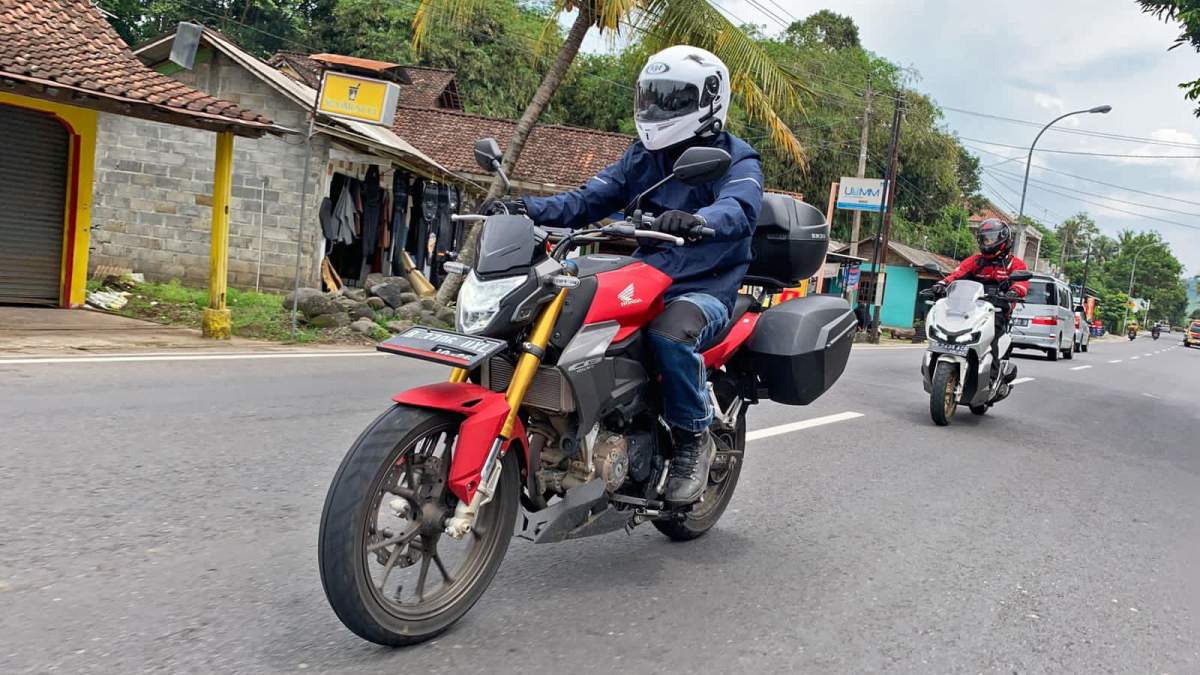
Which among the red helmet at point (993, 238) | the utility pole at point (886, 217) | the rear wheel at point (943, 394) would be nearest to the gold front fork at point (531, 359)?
the rear wheel at point (943, 394)

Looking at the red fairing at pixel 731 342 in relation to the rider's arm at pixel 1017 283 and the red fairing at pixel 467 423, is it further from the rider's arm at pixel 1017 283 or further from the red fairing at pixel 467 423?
the rider's arm at pixel 1017 283

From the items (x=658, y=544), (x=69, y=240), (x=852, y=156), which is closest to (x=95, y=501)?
(x=658, y=544)

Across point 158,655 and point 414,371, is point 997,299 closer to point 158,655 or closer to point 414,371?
point 414,371

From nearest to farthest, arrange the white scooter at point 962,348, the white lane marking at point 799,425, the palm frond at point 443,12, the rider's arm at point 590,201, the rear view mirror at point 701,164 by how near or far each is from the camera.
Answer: the rear view mirror at point 701,164 < the rider's arm at point 590,201 < the white lane marking at point 799,425 < the white scooter at point 962,348 < the palm frond at point 443,12

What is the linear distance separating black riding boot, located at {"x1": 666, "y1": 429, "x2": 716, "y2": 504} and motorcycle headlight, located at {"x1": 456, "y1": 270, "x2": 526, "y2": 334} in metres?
1.06

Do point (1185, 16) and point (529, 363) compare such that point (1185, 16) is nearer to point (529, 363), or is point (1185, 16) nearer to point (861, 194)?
point (529, 363)

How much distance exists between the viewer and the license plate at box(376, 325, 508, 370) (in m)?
2.63

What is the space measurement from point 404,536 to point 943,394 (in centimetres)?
662

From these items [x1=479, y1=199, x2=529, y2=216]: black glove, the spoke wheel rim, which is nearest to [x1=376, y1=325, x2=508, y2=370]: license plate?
the spoke wheel rim

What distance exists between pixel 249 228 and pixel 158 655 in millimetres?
16351

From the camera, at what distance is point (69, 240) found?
13094mm

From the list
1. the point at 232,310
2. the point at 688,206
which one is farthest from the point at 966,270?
the point at 232,310

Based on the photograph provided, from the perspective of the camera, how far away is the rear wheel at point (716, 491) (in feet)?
13.4

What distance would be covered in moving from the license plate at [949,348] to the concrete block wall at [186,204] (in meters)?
12.2
